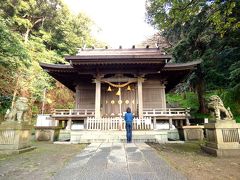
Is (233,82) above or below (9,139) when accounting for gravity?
above

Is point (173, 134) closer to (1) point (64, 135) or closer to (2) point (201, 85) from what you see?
(1) point (64, 135)

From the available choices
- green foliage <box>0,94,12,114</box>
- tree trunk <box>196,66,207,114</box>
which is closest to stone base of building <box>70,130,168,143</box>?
tree trunk <box>196,66,207,114</box>

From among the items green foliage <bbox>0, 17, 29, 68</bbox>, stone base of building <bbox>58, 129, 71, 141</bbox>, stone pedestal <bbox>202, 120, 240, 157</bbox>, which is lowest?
stone base of building <bbox>58, 129, 71, 141</bbox>

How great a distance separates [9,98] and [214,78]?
2004 cm

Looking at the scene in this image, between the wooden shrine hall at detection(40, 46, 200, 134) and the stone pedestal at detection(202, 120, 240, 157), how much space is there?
15.8ft

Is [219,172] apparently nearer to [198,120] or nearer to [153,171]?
[153,171]

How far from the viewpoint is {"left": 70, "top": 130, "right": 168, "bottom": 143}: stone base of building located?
30.7ft

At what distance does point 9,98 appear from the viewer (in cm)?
1681

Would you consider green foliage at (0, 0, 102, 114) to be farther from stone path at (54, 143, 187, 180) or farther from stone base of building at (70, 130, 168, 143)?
stone path at (54, 143, 187, 180)

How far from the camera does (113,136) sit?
945 centimetres

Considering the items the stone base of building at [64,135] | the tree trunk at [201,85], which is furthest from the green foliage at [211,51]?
the stone base of building at [64,135]

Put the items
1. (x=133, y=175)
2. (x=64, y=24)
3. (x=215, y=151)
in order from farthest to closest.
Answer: (x=64, y=24) < (x=215, y=151) < (x=133, y=175)

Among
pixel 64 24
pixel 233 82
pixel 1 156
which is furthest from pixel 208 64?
pixel 64 24

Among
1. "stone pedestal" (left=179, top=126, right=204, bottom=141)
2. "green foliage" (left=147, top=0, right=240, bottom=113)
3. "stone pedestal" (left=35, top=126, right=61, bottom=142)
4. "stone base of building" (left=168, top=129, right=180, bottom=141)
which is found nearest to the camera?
"stone pedestal" (left=179, top=126, right=204, bottom=141)
